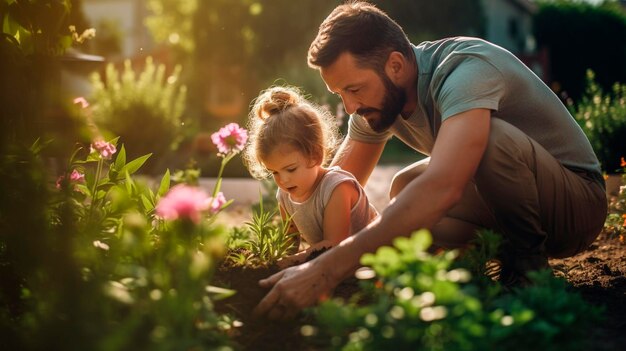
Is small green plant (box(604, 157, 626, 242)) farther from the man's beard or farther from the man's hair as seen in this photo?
the man's hair

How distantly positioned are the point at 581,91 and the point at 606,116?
13986 mm

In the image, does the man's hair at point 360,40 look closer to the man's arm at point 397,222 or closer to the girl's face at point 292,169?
the girl's face at point 292,169

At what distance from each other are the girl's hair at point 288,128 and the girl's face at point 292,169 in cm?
2

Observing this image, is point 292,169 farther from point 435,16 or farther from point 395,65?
point 435,16

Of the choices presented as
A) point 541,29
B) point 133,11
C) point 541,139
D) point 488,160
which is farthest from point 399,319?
point 133,11

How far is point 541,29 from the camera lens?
21.8 m

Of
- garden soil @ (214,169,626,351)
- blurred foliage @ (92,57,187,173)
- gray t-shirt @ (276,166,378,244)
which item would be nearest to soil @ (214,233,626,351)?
garden soil @ (214,169,626,351)

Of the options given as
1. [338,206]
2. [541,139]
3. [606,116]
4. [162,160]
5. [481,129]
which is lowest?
[162,160]

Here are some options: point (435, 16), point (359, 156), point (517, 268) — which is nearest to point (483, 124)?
point (517, 268)

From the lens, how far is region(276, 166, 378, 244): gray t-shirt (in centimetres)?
347

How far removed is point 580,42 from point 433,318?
21150 millimetres

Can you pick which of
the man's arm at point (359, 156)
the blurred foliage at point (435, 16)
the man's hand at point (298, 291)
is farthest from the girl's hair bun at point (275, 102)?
the blurred foliage at point (435, 16)

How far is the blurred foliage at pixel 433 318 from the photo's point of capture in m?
1.61

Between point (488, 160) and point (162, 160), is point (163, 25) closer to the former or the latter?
point (162, 160)
